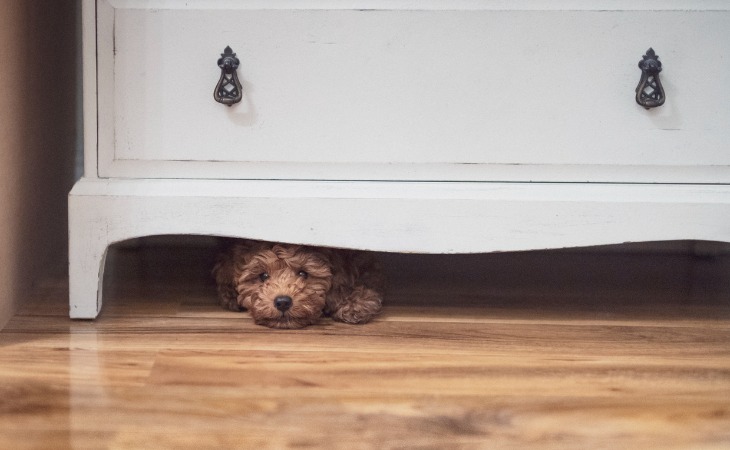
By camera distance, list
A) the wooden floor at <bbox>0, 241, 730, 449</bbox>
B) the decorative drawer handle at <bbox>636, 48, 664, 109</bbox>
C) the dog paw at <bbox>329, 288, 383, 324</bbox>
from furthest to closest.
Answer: the dog paw at <bbox>329, 288, 383, 324</bbox>, the decorative drawer handle at <bbox>636, 48, 664, 109</bbox>, the wooden floor at <bbox>0, 241, 730, 449</bbox>

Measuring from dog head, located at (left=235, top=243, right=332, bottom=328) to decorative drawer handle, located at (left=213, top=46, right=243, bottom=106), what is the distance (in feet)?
0.75

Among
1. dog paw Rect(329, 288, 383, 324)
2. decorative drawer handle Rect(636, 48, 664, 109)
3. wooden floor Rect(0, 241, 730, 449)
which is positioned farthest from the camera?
dog paw Rect(329, 288, 383, 324)

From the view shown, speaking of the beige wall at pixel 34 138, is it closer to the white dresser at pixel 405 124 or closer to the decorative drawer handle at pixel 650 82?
the white dresser at pixel 405 124

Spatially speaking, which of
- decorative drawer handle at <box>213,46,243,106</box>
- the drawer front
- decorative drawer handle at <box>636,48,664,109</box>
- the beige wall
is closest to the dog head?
the drawer front

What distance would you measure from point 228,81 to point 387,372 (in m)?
0.45

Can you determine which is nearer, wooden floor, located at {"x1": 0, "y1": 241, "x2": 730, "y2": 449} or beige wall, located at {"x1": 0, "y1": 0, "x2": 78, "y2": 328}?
wooden floor, located at {"x1": 0, "y1": 241, "x2": 730, "y2": 449}

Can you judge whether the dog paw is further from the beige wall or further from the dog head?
the beige wall

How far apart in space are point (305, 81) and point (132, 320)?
43 cm

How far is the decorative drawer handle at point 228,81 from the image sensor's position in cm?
116

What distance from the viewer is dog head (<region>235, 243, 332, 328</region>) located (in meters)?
1.22

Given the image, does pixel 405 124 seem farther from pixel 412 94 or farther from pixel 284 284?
pixel 284 284

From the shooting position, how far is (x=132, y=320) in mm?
1264

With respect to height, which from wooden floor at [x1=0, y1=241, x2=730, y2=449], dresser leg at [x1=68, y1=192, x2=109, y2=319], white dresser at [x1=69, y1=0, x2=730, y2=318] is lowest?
wooden floor at [x1=0, y1=241, x2=730, y2=449]

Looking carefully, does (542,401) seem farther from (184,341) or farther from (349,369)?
(184,341)
